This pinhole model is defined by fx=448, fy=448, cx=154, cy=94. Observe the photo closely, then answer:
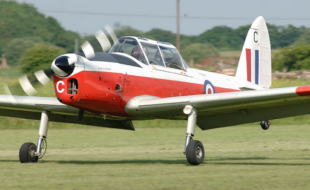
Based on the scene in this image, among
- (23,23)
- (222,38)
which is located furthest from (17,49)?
(222,38)

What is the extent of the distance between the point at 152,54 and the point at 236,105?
6.96 feet

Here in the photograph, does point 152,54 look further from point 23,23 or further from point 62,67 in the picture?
point 23,23

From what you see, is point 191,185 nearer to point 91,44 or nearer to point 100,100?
point 100,100

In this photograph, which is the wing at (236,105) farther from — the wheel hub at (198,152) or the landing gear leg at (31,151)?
the landing gear leg at (31,151)

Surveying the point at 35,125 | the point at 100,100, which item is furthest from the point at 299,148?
the point at 35,125

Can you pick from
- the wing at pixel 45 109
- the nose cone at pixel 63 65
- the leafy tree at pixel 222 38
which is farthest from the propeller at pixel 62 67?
the leafy tree at pixel 222 38


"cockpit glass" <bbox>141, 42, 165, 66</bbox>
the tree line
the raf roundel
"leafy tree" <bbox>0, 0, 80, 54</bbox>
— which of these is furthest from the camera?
"leafy tree" <bbox>0, 0, 80, 54</bbox>

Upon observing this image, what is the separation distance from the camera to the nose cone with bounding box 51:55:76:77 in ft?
26.5

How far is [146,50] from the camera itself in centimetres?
957

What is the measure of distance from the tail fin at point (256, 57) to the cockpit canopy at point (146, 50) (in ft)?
13.0

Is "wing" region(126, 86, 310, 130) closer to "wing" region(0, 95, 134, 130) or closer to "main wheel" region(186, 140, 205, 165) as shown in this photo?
"main wheel" region(186, 140, 205, 165)

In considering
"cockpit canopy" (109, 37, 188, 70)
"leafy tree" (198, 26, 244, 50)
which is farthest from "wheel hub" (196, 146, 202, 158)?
"leafy tree" (198, 26, 244, 50)

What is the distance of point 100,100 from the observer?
8.77m

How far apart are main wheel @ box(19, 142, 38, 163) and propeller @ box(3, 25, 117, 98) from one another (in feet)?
4.18
